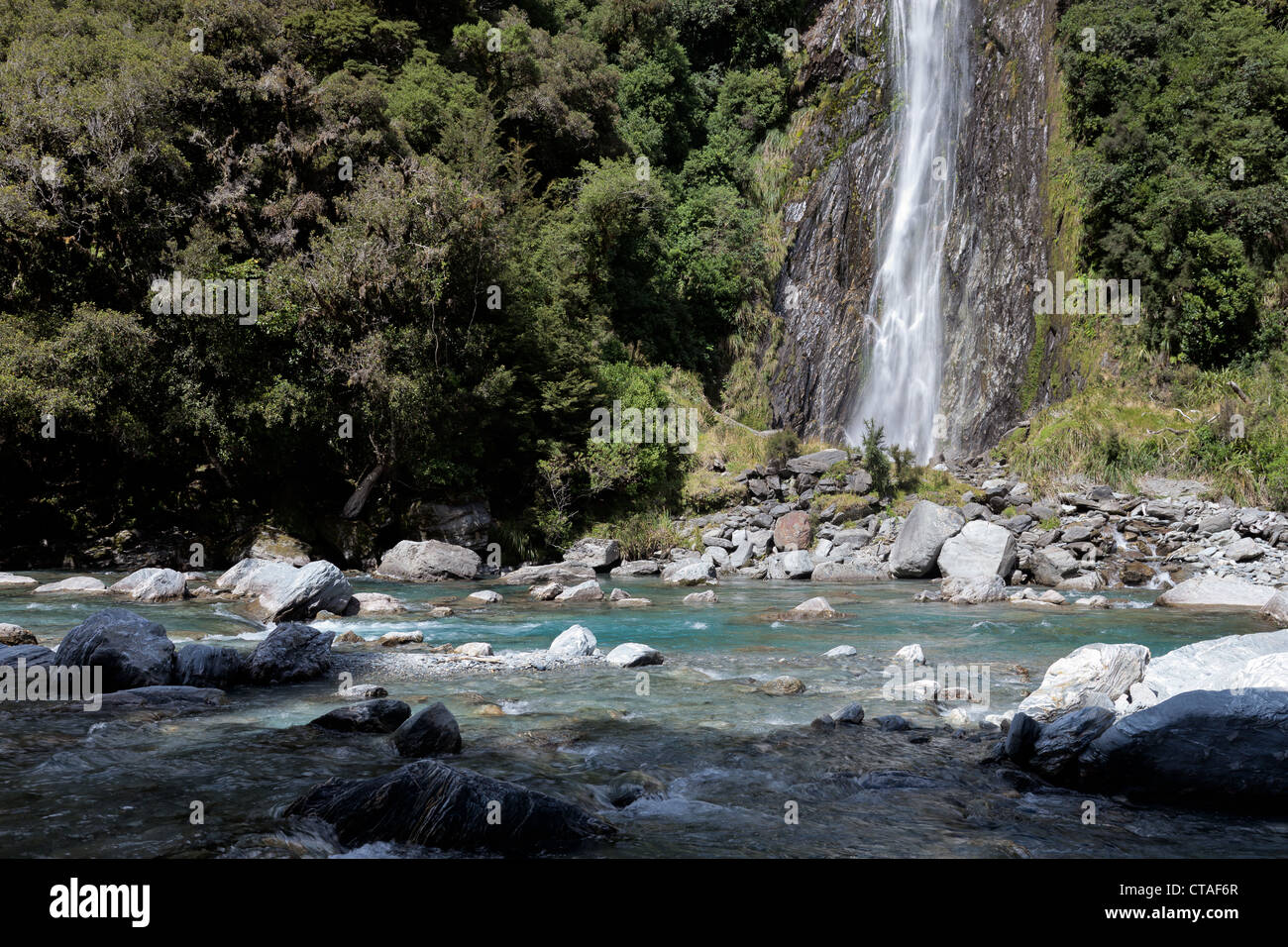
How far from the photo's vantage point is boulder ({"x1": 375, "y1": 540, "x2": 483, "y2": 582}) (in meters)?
20.2

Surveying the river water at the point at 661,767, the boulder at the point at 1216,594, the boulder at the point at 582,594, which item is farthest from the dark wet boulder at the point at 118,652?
the boulder at the point at 1216,594

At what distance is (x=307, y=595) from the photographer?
13.6 metres

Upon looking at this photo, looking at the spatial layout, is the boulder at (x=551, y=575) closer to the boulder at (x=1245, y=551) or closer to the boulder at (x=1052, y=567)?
the boulder at (x=1052, y=567)

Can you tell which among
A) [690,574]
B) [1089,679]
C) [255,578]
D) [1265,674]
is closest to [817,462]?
[690,574]

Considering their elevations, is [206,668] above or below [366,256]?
below

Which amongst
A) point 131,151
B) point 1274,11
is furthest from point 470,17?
point 1274,11

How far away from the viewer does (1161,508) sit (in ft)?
64.0

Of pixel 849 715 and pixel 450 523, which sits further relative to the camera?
pixel 450 523

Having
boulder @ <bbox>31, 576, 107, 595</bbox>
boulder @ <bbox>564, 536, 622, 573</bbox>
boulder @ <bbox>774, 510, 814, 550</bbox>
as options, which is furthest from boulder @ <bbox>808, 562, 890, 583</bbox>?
boulder @ <bbox>31, 576, 107, 595</bbox>

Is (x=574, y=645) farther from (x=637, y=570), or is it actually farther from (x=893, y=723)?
(x=637, y=570)

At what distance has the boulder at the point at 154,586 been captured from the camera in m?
14.7

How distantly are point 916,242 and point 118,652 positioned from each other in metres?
28.3

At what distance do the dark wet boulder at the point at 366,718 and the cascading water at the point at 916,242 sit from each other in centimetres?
2368

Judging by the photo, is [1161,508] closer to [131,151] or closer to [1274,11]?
[1274,11]
